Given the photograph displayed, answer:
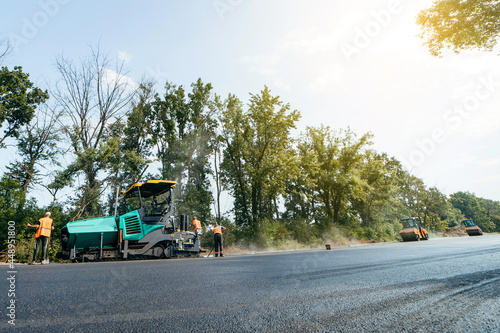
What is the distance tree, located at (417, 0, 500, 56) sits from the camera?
8.11m

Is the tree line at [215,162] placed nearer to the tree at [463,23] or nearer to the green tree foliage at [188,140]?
the green tree foliage at [188,140]

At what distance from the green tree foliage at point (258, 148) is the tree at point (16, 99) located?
51.6 feet

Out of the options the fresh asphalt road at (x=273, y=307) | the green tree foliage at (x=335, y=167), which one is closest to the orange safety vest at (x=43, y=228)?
the fresh asphalt road at (x=273, y=307)

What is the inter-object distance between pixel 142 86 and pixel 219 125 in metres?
8.42

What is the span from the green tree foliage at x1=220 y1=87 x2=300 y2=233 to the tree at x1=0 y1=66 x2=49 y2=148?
15.7 meters

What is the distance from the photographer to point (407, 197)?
158ft

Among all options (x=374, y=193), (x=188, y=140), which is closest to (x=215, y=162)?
(x=188, y=140)

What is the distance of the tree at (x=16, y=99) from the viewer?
17894mm

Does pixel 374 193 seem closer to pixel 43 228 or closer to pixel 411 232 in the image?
pixel 411 232

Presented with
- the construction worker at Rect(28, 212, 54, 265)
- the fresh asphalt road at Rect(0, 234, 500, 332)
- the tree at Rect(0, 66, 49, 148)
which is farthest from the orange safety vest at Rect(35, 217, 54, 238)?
the tree at Rect(0, 66, 49, 148)

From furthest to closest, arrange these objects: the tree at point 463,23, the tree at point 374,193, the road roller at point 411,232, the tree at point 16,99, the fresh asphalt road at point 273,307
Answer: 1. the tree at point 374,193
2. the road roller at point 411,232
3. the tree at point 16,99
4. the tree at point 463,23
5. the fresh asphalt road at point 273,307

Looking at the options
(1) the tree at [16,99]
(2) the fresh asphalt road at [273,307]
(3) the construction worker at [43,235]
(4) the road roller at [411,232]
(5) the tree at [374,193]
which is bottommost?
(4) the road roller at [411,232]

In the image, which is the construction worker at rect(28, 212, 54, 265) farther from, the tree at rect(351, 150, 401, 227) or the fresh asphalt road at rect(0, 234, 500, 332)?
the tree at rect(351, 150, 401, 227)

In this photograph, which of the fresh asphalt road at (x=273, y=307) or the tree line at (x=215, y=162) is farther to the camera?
the tree line at (x=215, y=162)
